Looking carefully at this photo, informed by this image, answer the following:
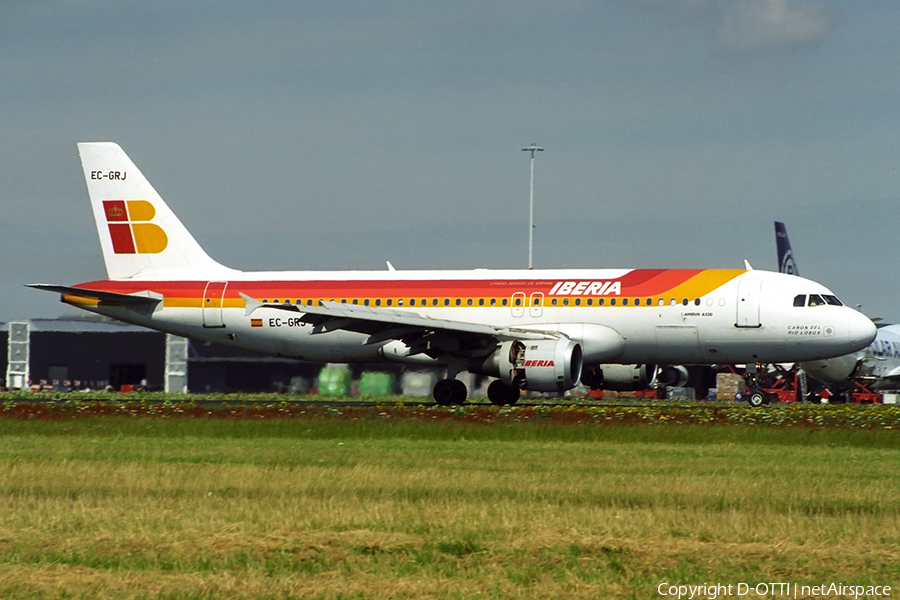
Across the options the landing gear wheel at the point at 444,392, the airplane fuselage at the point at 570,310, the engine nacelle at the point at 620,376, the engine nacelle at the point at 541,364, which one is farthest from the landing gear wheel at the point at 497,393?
the engine nacelle at the point at 620,376

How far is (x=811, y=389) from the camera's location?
60219 mm

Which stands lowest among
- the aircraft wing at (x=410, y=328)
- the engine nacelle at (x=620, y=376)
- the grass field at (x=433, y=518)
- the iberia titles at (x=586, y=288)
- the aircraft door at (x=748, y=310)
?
the grass field at (x=433, y=518)

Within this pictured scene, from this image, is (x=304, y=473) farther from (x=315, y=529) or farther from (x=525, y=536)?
(x=525, y=536)

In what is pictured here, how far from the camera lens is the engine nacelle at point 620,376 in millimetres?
38906

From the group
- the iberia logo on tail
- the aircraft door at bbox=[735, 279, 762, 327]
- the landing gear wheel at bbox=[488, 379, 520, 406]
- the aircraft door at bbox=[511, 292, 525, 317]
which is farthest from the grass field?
the iberia logo on tail

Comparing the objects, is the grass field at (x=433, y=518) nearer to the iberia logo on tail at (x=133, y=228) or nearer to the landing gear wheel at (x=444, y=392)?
the landing gear wheel at (x=444, y=392)

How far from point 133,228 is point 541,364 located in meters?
16.3

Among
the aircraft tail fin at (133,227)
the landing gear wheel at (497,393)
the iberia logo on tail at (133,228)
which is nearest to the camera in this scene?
the landing gear wheel at (497,393)

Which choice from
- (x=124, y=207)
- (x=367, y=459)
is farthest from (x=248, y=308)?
(x=367, y=459)

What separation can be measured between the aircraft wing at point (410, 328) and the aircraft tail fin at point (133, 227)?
6.02m

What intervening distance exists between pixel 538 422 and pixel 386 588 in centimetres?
1795

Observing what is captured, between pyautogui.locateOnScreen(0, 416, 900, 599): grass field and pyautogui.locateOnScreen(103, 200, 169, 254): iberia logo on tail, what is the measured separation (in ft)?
61.4

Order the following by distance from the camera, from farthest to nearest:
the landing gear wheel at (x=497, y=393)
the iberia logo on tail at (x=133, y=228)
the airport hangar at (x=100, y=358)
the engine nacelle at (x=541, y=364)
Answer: the airport hangar at (x=100, y=358) < the iberia logo on tail at (x=133, y=228) < the landing gear wheel at (x=497, y=393) < the engine nacelle at (x=541, y=364)

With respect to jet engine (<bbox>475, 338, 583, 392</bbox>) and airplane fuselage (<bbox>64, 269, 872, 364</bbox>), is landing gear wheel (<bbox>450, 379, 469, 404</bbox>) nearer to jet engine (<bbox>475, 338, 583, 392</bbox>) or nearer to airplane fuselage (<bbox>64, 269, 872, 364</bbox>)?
airplane fuselage (<bbox>64, 269, 872, 364</bbox>)
